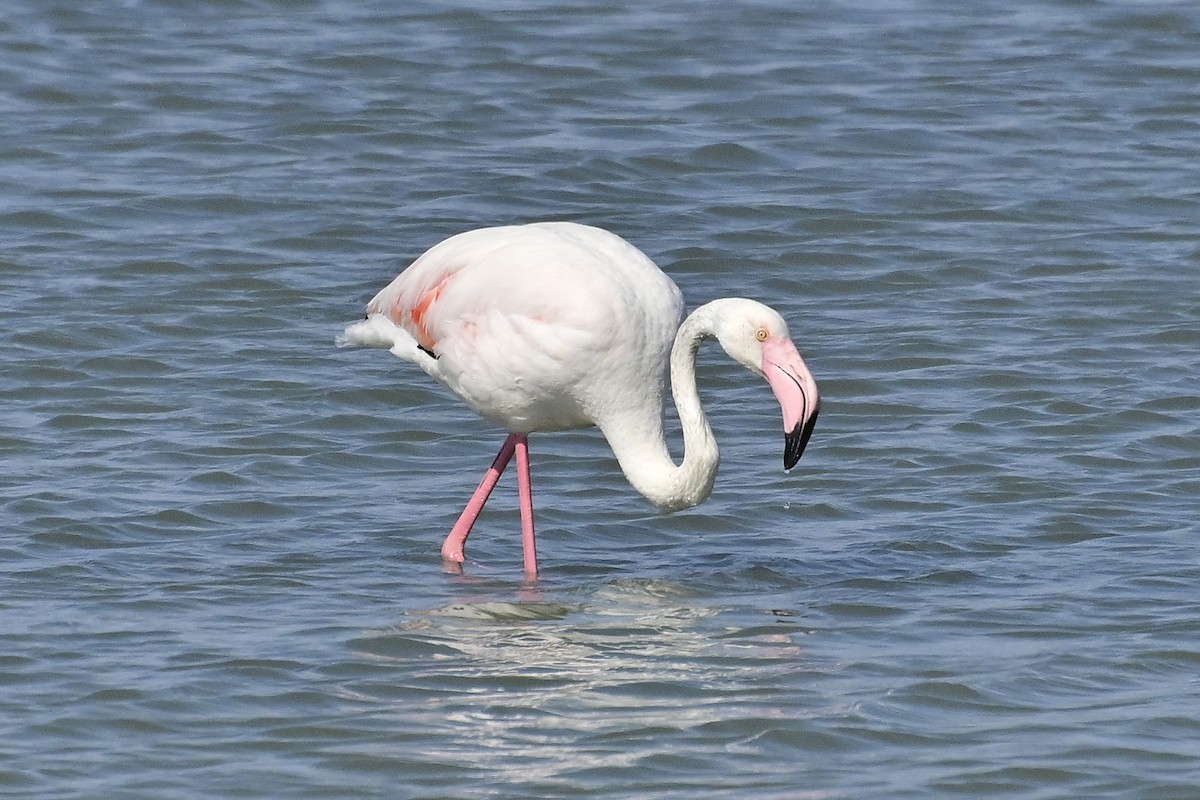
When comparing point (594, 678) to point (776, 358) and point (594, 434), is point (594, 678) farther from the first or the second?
point (594, 434)

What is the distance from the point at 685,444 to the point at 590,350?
1.45 feet

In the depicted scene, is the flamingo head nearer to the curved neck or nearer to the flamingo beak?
the flamingo beak

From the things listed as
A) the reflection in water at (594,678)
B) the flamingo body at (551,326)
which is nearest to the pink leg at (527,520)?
the flamingo body at (551,326)

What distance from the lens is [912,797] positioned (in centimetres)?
543

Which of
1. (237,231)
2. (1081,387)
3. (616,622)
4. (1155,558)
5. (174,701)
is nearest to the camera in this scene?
(174,701)

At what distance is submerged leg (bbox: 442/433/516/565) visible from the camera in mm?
7605

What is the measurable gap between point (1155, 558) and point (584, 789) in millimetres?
2752

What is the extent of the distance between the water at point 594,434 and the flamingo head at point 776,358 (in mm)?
585

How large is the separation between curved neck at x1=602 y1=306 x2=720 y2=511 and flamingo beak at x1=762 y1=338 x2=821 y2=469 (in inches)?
9.6

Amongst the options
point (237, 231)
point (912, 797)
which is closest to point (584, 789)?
point (912, 797)

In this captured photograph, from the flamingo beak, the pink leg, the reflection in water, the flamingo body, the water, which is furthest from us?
the pink leg

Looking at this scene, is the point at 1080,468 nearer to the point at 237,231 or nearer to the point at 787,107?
the point at 237,231

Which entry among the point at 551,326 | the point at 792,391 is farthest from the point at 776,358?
the point at 551,326

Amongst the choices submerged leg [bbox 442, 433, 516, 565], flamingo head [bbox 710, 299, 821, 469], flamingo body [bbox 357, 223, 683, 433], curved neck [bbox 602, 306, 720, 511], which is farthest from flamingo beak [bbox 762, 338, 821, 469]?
submerged leg [bbox 442, 433, 516, 565]
